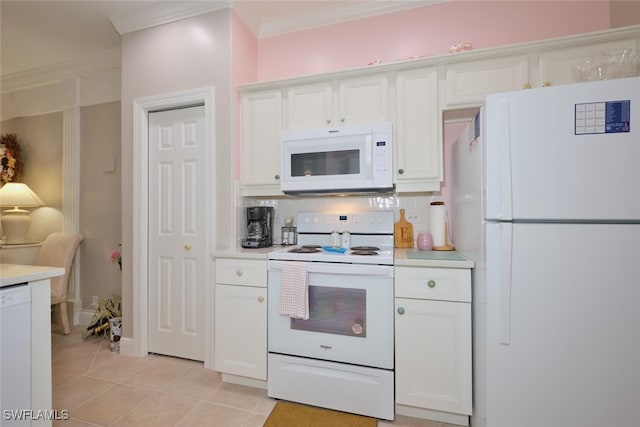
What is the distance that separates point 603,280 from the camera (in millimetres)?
1188

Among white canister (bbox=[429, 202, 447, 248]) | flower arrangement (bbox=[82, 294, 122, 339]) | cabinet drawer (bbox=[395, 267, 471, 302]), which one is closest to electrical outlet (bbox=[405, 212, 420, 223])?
white canister (bbox=[429, 202, 447, 248])

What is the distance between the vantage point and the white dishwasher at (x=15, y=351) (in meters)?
1.20

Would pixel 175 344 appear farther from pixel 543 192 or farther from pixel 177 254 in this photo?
pixel 543 192

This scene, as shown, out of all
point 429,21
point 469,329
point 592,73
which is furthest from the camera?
point 429,21

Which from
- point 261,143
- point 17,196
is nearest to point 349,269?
point 261,143

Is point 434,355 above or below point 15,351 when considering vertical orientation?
below

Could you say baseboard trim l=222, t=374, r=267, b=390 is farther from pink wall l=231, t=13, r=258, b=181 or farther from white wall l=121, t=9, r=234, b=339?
pink wall l=231, t=13, r=258, b=181

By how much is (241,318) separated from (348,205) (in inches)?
46.7

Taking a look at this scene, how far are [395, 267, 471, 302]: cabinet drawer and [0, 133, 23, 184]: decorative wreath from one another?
452cm

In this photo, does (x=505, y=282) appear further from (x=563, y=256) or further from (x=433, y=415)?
(x=433, y=415)

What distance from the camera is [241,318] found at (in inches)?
78.5

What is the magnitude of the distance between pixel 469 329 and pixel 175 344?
89.7 inches

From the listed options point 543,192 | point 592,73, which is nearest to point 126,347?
point 543,192

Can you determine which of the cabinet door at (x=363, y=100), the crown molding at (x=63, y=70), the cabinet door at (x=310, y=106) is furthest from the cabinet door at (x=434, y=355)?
the crown molding at (x=63, y=70)
